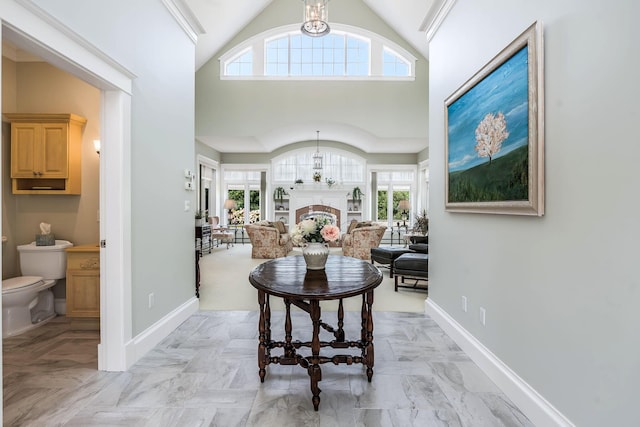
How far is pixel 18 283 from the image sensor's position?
9.78 ft

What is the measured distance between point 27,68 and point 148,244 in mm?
2483

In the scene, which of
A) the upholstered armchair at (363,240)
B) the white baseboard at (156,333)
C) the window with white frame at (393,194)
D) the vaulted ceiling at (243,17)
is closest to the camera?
the white baseboard at (156,333)

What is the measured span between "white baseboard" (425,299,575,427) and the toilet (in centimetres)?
377

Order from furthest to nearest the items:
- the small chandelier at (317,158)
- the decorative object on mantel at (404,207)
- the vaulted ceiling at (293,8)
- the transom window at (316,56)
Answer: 1. the decorative object on mantel at (404,207)
2. the small chandelier at (317,158)
3. the transom window at (316,56)
4. the vaulted ceiling at (293,8)

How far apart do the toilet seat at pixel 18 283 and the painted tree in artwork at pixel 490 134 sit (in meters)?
3.96

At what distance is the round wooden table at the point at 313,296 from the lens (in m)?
1.92

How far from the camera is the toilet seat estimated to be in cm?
285

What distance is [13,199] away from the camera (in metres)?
3.43

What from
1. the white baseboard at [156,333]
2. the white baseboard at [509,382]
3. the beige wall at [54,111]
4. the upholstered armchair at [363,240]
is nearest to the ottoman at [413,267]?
the white baseboard at [509,382]

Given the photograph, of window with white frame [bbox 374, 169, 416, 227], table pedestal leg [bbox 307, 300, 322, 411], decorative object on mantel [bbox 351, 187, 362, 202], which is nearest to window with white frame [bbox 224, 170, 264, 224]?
decorative object on mantel [bbox 351, 187, 362, 202]

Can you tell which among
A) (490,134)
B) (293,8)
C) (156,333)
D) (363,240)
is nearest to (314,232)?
(490,134)

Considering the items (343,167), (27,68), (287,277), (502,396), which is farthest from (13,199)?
(343,167)

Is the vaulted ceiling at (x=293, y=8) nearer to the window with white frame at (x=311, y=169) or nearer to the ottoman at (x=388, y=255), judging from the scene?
the window with white frame at (x=311, y=169)

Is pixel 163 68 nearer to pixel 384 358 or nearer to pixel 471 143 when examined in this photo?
pixel 471 143
